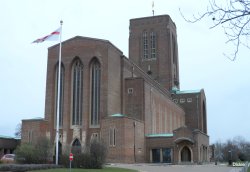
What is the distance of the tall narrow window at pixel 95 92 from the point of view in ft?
176

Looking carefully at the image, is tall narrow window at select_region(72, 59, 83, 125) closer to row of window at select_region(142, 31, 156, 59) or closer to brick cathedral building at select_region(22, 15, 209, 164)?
brick cathedral building at select_region(22, 15, 209, 164)

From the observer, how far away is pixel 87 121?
5325cm

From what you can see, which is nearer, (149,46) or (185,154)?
(185,154)

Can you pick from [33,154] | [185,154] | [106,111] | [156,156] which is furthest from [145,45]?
[33,154]

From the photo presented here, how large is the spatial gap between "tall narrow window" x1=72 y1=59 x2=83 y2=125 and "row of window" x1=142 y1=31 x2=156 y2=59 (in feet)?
102

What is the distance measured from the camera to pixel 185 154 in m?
55.8

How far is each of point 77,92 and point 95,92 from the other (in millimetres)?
2699

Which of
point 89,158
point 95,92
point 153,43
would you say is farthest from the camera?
point 153,43

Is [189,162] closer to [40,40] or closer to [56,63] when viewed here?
[56,63]

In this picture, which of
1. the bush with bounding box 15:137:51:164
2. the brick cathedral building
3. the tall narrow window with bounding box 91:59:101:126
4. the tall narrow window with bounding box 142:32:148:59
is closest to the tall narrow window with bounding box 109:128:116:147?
the brick cathedral building

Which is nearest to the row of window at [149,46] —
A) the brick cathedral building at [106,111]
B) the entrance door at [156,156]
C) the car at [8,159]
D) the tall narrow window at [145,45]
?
the tall narrow window at [145,45]

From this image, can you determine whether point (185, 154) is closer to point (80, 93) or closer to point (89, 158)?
point (80, 93)

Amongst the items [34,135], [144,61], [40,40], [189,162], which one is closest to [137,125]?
[189,162]

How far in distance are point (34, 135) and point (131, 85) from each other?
15242 mm
